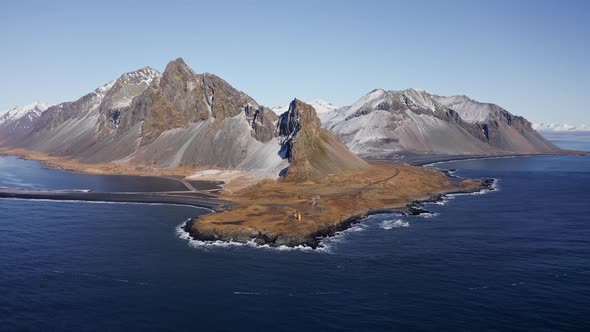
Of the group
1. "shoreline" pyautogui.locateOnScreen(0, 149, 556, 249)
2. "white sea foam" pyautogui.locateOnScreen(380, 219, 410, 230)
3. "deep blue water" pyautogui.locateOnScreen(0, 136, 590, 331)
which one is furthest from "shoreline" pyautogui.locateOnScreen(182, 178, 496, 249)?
"white sea foam" pyautogui.locateOnScreen(380, 219, 410, 230)

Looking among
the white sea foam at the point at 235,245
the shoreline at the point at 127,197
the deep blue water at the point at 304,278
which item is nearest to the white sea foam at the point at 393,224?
the deep blue water at the point at 304,278

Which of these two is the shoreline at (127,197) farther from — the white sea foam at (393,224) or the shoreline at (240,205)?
the white sea foam at (393,224)

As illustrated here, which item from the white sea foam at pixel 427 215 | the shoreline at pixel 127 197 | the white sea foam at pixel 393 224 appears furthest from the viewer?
the shoreline at pixel 127 197

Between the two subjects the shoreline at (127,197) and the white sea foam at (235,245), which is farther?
the shoreline at (127,197)

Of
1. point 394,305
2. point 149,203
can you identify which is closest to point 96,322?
point 394,305

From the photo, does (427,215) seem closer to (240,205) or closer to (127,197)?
(240,205)

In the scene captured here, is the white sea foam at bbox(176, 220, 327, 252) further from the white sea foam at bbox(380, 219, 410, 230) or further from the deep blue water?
the white sea foam at bbox(380, 219, 410, 230)
